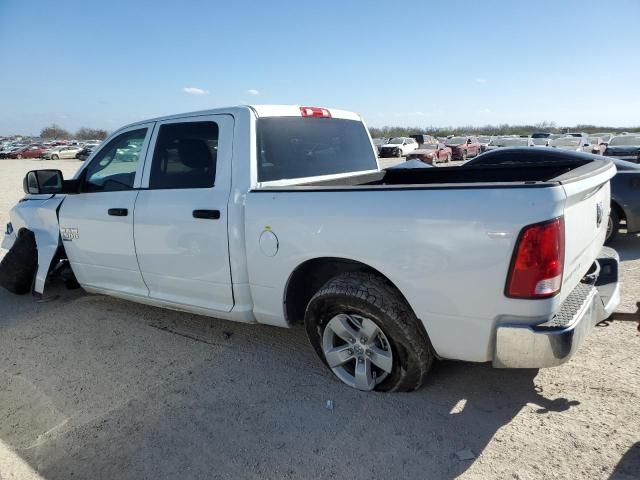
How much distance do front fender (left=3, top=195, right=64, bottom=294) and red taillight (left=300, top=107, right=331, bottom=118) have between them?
259cm

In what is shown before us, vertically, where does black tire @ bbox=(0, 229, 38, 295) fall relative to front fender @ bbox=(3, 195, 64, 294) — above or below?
below

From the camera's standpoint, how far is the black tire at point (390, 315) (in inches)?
108

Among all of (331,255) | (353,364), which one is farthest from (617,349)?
(331,255)

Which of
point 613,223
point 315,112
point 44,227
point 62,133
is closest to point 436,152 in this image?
point 613,223

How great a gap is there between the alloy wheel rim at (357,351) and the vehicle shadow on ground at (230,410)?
0.11 meters

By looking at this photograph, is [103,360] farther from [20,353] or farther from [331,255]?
[331,255]

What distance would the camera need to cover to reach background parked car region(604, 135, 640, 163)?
17.7m

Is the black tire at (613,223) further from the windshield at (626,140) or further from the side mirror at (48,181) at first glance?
the windshield at (626,140)

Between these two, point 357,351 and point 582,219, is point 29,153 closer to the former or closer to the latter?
point 357,351

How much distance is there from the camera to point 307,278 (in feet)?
10.9

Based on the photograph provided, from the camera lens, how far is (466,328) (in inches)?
97.8

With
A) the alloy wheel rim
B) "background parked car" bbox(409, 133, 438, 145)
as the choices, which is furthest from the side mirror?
"background parked car" bbox(409, 133, 438, 145)

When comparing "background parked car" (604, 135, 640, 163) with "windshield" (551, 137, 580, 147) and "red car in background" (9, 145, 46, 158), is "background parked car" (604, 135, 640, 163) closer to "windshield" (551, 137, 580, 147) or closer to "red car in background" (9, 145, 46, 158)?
"windshield" (551, 137, 580, 147)

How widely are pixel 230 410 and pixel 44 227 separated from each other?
314 cm
